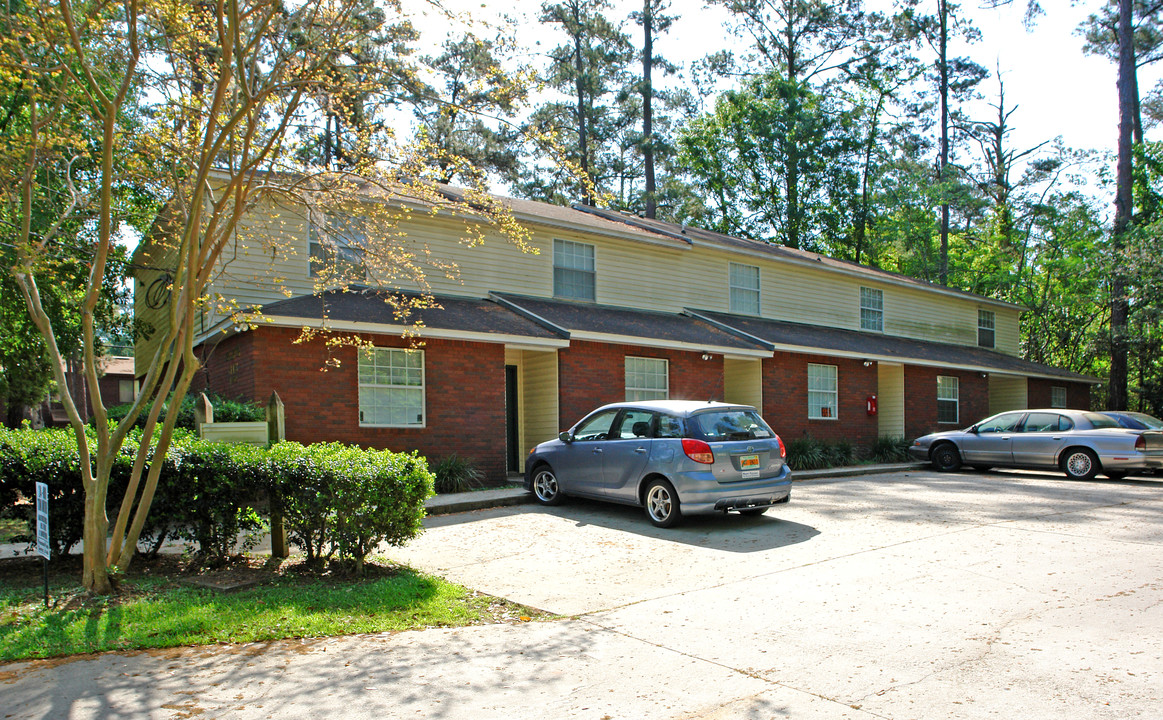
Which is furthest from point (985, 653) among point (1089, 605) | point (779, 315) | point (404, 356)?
point (779, 315)

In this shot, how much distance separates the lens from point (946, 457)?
17969 mm

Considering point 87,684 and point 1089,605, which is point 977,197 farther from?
point 87,684

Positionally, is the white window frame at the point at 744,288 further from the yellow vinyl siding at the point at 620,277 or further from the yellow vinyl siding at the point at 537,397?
the yellow vinyl siding at the point at 537,397

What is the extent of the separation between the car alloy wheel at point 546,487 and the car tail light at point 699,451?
→ 2540 mm

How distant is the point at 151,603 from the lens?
610cm

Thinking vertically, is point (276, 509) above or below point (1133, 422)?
below

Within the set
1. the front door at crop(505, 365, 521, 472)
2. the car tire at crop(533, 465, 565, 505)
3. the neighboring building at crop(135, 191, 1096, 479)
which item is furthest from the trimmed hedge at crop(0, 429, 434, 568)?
the front door at crop(505, 365, 521, 472)

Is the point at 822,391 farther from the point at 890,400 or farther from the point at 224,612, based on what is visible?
the point at 224,612

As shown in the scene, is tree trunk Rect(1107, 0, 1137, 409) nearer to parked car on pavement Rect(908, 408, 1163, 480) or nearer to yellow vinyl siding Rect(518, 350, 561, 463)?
parked car on pavement Rect(908, 408, 1163, 480)

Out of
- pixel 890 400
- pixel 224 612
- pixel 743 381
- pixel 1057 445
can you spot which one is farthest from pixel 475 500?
pixel 890 400

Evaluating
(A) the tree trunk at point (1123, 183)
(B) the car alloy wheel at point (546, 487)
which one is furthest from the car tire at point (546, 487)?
(A) the tree trunk at point (1123, 183)

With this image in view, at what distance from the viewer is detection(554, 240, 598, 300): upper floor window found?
18.1m

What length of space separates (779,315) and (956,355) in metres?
7.10

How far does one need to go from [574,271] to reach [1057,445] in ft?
35.4
